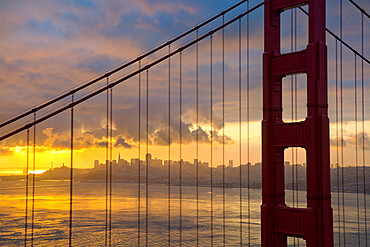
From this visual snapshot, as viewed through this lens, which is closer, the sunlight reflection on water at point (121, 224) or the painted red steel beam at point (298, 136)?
the painted red steel beam at point (298, 136)

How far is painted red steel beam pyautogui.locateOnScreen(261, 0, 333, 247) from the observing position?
1397 cm

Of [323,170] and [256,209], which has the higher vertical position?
[323,170]

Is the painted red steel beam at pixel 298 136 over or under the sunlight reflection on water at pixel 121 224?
over

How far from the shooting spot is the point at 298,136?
1434 centimetres

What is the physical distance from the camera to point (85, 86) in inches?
609

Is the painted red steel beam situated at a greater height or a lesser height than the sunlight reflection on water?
greater

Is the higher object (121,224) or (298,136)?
(298,136)

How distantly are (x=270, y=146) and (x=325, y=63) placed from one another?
Answer: 122 inches

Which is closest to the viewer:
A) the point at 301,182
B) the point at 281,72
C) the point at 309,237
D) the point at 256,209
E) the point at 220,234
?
the point at 309,237

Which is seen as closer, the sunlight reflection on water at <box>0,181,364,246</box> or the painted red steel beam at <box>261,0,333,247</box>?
the painted red steel beam at <box>261,0,333,247</box>

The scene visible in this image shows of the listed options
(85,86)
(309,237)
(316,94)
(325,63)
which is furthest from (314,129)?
(85,86)

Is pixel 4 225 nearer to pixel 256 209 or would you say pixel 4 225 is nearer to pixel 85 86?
pixel 256 209

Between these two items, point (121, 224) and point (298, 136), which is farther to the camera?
point (121, 224)

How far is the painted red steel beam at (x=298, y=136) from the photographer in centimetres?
1397
